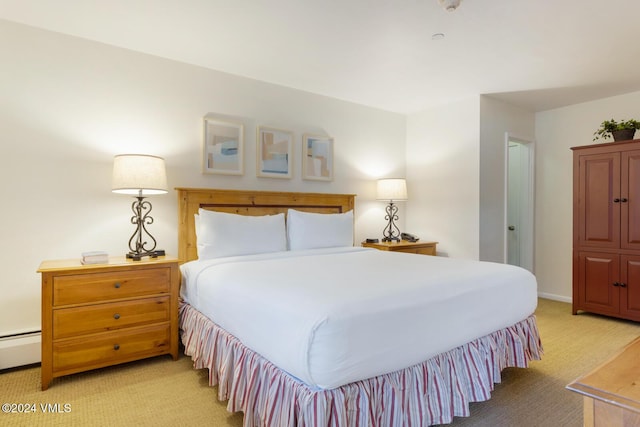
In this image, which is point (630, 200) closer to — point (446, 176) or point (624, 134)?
point (624, 134)

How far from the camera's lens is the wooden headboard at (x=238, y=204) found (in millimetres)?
3170

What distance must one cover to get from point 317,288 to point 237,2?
185 cm

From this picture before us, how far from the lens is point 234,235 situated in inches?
118

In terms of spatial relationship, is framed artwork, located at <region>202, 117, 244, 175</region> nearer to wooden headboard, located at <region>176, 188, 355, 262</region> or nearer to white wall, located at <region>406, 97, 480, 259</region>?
wooden headboard, located at <region>176, 188, 355, 262</region>

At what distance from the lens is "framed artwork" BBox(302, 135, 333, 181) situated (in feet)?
13.1

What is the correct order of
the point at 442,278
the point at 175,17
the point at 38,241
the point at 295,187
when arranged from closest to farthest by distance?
1. the point at 442,278
2. the point at 175,17
3. the point at 38,241
4. the point at 295,187

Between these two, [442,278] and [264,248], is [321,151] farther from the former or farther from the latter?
[442,278]

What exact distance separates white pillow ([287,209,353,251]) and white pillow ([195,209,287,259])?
0.56ft

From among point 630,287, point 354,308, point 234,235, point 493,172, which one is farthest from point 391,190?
point 354,308

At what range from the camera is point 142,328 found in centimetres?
256

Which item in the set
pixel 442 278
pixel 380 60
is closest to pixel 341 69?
pixel 380 60

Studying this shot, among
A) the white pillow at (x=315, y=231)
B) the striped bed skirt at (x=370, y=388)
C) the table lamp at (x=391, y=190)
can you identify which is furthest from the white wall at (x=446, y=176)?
the striped bed skirt at (x=370, y=388)

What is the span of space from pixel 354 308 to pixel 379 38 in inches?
84.6

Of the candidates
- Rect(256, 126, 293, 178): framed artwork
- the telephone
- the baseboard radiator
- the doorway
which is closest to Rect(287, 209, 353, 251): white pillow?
Rect(256, 126, 293, 178): framed artwork
